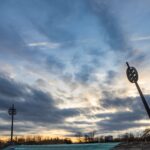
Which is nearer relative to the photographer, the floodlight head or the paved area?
the paved area

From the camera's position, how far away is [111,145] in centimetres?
1970

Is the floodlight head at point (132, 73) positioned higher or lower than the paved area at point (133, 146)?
higher

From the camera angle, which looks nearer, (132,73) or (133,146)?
(133,146)

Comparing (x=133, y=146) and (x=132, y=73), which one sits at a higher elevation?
(x=132, y=73)

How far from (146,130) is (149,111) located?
2.45m

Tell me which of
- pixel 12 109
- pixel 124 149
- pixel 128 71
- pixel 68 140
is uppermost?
pixel 12 109

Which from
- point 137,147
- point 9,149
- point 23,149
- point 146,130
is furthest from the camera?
point 9,149

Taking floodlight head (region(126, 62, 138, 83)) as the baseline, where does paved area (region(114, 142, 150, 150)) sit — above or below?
below

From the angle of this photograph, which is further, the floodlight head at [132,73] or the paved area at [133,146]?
the floodlight head at [132,73]

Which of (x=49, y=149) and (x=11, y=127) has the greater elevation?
(x=11, y=127)

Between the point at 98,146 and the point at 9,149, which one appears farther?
the point at 9,149

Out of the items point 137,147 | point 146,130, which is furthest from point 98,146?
point 146,130

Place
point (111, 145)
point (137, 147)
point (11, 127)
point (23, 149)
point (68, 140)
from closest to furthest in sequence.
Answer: point (137, 147), point (111, 145), point (23, 149), point (68, 140), point (11, 127)

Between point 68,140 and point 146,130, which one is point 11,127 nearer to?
point 68,140
